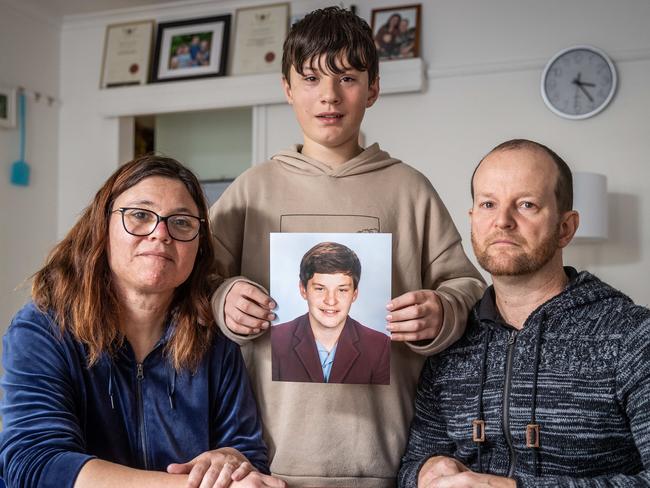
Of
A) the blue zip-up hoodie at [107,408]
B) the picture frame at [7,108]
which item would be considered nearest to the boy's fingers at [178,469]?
the blue zip-up hoodie at [107,408]

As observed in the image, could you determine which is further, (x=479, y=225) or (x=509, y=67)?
(x=509, y=67)

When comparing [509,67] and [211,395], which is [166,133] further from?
[211,395]

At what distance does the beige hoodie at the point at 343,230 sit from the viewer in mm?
1401

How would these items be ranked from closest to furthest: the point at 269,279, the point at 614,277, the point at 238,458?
the point at 238,458 → the point at 269,279 → the point at 614,277

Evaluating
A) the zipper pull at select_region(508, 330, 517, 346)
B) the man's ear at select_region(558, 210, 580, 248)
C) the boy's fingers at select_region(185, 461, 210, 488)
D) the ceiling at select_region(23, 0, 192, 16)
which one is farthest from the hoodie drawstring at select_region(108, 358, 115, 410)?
the ceiling at select_region(23, 0, 192, 16)

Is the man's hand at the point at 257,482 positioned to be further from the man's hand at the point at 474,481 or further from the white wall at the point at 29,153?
the white wall at the point at 29,153

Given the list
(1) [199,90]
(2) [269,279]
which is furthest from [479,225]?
(1) [199,90]

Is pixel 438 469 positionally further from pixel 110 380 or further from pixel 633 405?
pixel 110 380

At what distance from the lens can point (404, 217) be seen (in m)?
1.48

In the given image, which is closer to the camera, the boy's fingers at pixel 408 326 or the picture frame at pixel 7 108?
the boy's fingers at pixel 408 326

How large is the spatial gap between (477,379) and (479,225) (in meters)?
0.30

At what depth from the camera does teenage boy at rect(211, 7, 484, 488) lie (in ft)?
4.55

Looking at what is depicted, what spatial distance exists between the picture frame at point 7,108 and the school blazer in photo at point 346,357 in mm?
3651

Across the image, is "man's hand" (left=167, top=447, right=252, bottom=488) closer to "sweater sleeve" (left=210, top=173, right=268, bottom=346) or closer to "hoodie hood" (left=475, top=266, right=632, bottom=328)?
"sweater sleeve" (left=210, top=173, right=268, bottom=346)
